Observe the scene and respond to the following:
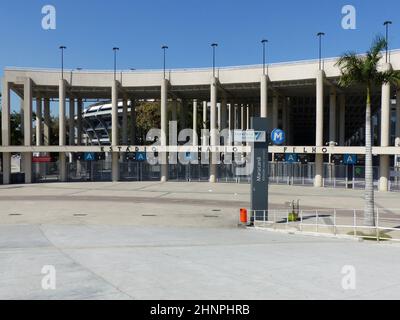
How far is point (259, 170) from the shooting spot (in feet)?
76.5

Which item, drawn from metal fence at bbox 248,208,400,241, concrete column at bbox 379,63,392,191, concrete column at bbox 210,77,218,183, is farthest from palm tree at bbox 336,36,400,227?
concrete column at bbox 210,77,218,183

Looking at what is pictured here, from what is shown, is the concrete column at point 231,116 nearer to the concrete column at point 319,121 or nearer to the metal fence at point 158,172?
the metal fence at point 158,172

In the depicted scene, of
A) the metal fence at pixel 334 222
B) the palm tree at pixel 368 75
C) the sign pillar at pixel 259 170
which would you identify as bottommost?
the metal fence at pixel 334 222

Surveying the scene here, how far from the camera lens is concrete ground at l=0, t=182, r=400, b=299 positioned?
790 cm

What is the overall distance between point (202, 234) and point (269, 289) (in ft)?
33.3

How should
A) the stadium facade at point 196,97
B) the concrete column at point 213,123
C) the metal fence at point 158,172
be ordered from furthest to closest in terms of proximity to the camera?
the concrete column at point 213,123 < the metal fence at point 158,172 < the stadium facade at point 196,97

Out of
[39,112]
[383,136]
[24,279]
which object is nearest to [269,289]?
[24,279]

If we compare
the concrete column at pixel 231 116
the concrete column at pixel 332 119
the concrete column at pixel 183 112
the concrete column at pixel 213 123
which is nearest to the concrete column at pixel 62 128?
the concrete column at pixel 183 112

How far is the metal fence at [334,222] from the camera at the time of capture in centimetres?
1880

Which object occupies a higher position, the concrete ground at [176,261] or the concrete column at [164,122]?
the concrete column at [164,122]

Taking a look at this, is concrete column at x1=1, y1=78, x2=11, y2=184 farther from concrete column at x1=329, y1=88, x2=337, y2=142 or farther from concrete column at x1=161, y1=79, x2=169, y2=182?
concrete column at x1=329, y1=88, x2=337, y2=142

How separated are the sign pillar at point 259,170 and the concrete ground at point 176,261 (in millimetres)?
2002

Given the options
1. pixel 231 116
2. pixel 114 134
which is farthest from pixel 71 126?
pixel 231 116

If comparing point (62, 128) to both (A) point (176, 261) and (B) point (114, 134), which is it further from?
(A) point (176, 261)
